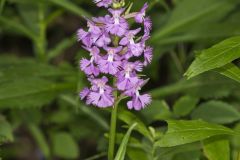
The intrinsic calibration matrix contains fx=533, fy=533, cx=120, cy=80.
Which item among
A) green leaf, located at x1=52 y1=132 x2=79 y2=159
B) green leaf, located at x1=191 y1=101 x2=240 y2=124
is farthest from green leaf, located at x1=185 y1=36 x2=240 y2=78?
green leaf, located at x1=52 y1=132 x2=79 y2=159

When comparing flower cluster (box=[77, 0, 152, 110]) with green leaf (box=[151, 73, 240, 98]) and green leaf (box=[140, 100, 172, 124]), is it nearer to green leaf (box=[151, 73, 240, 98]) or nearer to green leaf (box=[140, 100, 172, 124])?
green leaf (box=[140, 100, 172, 124])

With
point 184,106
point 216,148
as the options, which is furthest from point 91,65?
point 184,106

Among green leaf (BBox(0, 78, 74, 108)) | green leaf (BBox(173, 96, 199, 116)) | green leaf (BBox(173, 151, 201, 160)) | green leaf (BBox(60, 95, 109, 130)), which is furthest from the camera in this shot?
green leaf (BBox(60, 95, 109, 130))

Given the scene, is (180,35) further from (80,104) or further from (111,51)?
(111,51)

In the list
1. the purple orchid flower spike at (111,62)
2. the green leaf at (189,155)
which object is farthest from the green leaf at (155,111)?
the purple orchid flower spike at (111,62)

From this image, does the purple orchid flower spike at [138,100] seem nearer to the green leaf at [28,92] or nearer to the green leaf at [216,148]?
the green leaf at [216,148]

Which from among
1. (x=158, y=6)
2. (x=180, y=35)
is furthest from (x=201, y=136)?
(x=158, y=6)
